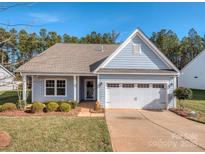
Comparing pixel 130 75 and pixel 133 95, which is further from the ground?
pixel 130 75

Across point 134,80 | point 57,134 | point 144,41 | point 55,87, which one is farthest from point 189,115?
point 55,87

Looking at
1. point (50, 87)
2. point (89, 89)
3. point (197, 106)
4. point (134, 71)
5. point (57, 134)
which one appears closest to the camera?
point (57, 134)

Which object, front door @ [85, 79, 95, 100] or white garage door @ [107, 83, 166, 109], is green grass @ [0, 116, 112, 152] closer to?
white garage door @ [107, 83, 166, 109]

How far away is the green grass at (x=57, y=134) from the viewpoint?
6961 mm

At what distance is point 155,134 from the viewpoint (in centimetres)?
870

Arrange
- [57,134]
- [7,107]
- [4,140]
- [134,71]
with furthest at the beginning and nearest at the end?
[134,71] → [7,107] → [57,134] → [4,140]

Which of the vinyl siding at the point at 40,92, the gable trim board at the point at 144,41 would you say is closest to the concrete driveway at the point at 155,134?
the gable trim board at the point at 144,41

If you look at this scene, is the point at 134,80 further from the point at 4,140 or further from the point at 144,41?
the point at 4,140

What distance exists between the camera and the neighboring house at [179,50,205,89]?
30.0 meters

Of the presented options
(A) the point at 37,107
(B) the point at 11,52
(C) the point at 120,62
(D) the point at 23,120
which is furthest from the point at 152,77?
(B) the point at 11,52

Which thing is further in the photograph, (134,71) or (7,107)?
(134,71)

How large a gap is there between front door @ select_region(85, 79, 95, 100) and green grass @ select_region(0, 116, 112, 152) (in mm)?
7881

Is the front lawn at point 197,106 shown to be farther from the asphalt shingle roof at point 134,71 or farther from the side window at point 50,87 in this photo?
the side window at point 50,87

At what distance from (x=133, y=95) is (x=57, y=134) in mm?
8350
